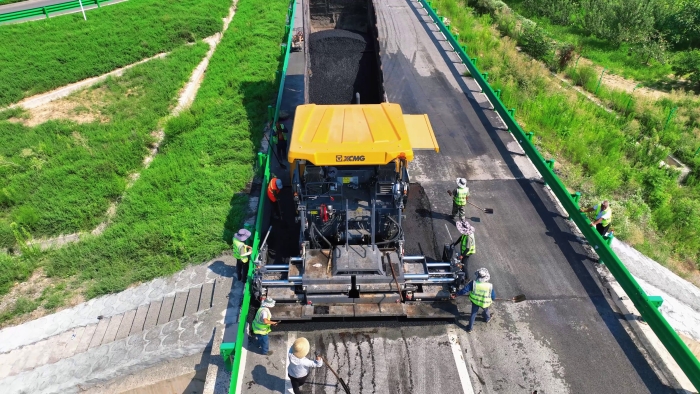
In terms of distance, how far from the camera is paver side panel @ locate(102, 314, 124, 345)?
9430 millimetres

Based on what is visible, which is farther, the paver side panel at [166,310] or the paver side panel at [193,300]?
the paver side panel at [166,310]

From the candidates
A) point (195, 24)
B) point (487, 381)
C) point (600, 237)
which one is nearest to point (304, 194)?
point (487, 381)

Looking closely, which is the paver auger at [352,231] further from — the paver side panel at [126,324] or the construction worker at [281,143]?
the construction worker at [281,143]

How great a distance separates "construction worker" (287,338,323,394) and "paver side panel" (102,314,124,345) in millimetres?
5016

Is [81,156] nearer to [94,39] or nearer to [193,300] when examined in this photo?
[193,300]

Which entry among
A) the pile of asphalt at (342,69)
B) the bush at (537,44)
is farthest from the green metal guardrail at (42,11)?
the bush at (537,44)

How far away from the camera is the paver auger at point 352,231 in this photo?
7.77 m

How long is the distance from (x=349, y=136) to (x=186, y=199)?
20.7 ft

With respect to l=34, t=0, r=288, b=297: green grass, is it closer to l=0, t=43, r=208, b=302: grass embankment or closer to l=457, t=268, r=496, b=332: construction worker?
l=0, t=43, r=208, b=302: grass embankment

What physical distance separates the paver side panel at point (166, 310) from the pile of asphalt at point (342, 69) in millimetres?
6454

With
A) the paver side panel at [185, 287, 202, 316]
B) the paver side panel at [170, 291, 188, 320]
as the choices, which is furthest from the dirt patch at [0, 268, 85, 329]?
the paver side panel at [185, 287, 202, 316]

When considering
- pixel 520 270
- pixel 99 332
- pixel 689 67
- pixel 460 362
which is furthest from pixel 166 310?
pixel 689 67

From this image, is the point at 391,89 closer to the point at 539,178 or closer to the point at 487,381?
the point at 539,178

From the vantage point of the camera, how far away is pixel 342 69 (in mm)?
13438
